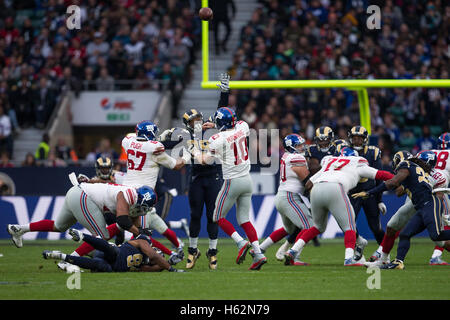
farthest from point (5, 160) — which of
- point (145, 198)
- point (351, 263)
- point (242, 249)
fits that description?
point (351, 263)

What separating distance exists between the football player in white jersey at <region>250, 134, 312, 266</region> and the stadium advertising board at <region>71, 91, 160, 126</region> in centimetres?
1003

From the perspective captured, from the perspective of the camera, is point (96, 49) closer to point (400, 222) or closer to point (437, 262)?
point (400, 222)

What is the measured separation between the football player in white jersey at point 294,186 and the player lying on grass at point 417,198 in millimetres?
965

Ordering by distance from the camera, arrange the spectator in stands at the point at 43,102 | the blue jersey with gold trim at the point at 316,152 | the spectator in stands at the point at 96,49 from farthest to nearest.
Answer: the spectator in stands at the point at 96,49 → the spectator in stands at the point at 43,102 → the blue jersey with gold trim at the point at 316,152

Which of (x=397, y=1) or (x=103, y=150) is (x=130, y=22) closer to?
(x=103, y=150)

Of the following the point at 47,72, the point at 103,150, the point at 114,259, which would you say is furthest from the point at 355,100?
the point at 114,259

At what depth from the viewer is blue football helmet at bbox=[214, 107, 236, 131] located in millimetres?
10398

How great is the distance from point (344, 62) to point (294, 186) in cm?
554

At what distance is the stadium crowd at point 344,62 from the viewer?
16.5 meters

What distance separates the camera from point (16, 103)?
20766 mm

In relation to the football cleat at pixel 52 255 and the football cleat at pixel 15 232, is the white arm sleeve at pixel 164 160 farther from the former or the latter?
the football cleat at pixel 52 255

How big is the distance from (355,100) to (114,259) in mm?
10332

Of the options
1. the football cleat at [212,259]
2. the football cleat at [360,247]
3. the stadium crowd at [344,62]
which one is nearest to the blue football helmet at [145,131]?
the football cleat at [212,259]

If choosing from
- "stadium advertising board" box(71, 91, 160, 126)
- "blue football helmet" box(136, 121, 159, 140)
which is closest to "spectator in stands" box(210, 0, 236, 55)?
"stadium advertising board" box(71, 91, 160, 126)
